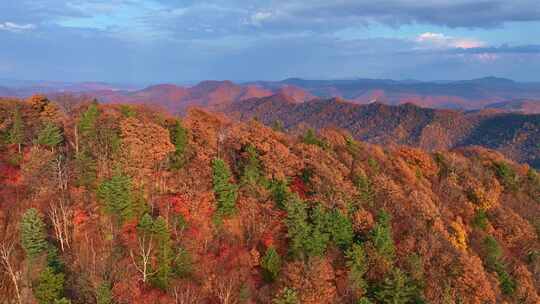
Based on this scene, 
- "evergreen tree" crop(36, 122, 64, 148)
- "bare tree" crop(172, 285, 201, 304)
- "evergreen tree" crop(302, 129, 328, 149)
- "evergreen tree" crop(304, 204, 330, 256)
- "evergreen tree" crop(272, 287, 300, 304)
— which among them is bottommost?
"bare tree" crop(172, 285, 201, 304)

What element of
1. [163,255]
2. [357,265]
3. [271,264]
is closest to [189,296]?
[163,255]

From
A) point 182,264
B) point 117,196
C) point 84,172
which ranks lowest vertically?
point 182,264

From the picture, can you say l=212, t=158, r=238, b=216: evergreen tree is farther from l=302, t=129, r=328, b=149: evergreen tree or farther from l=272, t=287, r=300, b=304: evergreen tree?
l=302, t=129, r=328, b=149: evergreen tree

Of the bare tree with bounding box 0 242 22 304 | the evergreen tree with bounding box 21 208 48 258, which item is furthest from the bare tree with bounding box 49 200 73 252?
the bare tree with bounding box 0 242 22 304

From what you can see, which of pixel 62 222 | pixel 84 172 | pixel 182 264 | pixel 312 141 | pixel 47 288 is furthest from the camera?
pixel 312 141

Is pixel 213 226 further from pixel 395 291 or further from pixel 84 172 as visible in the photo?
pixel 395 291

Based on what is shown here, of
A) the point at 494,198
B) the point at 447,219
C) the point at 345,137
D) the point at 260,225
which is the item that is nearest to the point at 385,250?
the point at 260,225
